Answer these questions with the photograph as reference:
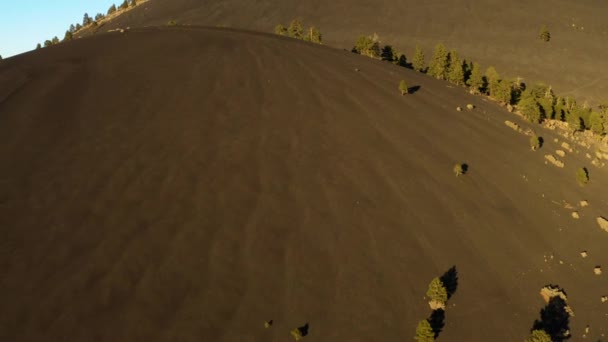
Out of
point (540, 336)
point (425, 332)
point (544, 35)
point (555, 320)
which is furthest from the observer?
point (544, 35)

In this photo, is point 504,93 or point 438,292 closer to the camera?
point 438,292

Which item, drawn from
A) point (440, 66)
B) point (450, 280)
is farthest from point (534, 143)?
point (440, 66)

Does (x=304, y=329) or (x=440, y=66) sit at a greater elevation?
(x=304, y=329)

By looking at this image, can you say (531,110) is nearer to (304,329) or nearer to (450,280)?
(450,280)

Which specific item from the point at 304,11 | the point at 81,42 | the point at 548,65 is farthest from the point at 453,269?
the point at 304,11

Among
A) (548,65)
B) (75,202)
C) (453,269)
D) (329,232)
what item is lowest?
(548,65)

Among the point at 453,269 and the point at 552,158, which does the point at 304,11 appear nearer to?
the point at 552,158

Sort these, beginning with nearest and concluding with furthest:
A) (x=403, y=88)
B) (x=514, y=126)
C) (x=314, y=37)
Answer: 1. (x=514, y=126)
2. (x=403, y=88)
3. (x=314, y=37)
